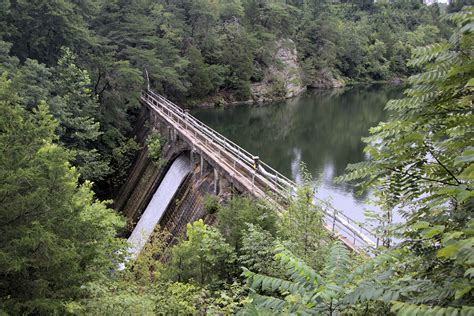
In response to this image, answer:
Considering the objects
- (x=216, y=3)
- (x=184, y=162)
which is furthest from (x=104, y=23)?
(x=216, y=3)

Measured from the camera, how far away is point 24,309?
7.15 m

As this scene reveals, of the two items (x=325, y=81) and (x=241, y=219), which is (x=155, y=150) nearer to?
(x=241, y=219)

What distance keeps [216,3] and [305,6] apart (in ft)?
107

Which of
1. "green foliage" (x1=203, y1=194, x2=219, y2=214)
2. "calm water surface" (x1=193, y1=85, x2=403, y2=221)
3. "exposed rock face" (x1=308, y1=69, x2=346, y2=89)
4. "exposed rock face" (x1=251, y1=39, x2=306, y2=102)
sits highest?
"exposed rock face" (x1=308, y1=69, x2=346, y2=89)

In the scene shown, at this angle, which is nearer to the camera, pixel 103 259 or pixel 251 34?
pixel 103 259

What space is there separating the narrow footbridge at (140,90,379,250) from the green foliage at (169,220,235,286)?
200cm

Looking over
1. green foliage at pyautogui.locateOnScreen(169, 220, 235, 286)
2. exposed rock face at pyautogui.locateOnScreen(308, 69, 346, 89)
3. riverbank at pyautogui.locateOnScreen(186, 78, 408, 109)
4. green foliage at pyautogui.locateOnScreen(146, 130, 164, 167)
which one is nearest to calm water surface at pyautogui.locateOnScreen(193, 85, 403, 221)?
riverbank at pyautogui.locateOnScreen(186, 78, 408, 109)

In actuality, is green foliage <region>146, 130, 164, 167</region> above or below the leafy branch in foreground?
above

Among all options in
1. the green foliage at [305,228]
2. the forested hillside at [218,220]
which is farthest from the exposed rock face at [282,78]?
the green foliage at [305,228]

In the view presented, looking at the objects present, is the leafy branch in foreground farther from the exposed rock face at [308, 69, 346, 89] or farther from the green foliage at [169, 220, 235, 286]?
the exposed rock face at [308, 69, 346, 89]

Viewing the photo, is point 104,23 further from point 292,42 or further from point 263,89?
point 292,42

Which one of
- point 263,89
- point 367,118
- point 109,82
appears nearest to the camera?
point 109,82

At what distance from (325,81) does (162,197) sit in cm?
5909

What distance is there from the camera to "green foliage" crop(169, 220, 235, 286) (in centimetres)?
930
